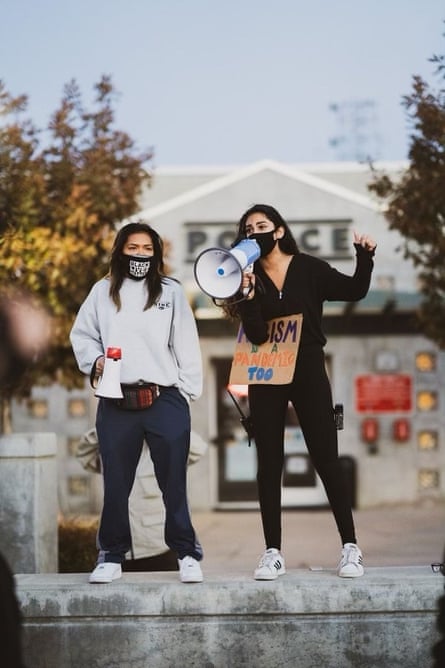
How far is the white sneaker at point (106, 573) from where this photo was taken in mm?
5109

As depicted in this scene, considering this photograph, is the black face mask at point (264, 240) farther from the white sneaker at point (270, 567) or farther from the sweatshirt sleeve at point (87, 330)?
the white sneaker at point (270, 567)

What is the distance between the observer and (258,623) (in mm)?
5023

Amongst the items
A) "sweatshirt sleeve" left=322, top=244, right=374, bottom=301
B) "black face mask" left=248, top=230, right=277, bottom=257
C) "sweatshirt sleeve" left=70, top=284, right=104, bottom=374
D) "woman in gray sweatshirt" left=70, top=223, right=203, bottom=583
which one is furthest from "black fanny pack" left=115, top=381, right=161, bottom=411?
"sweatshirt sleeve" left=322, top=244, right=374, bottom=301

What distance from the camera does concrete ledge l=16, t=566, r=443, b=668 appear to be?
4988 millimetres

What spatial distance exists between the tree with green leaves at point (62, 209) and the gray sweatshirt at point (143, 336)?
14.7 ft

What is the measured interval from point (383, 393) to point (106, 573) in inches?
451

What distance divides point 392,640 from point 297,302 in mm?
1710

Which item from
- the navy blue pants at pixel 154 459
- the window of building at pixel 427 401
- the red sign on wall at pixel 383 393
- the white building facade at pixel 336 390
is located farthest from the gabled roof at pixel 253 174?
the navy blue pants at pixel 154 459

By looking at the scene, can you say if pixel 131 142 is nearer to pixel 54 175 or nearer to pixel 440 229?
pixel 54 175

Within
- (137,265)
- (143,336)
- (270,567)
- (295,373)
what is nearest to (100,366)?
(143,336)

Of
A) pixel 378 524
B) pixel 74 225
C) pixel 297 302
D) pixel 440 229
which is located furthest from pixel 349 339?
pixel 297 302

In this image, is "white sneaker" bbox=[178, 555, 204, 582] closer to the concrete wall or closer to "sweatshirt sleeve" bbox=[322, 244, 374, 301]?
"sweatshirt sleeve" bbox=[322, 244, 374, 301]

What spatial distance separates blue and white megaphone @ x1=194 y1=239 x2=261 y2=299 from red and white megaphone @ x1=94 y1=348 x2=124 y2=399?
548 millimetres

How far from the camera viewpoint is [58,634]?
5070 mm
